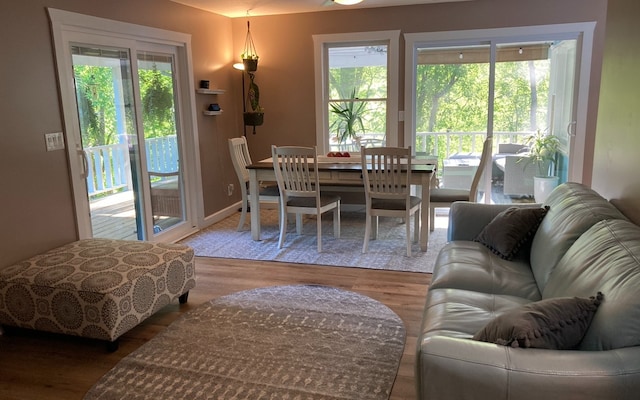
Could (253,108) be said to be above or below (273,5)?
below

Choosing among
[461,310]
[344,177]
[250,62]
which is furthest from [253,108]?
[461,310]

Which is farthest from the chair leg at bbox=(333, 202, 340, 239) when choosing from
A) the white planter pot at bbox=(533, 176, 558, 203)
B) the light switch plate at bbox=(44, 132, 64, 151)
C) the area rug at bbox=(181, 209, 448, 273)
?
the light switch plate at bbox=(44, 132, 64, 151)

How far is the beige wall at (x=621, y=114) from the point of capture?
2.42m

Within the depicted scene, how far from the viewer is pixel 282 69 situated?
6020mm

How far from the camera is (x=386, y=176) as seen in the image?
4289mm

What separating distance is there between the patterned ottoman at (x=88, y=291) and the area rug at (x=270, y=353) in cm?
23

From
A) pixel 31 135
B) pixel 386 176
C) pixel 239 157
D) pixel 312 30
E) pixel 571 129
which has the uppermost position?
pixel 312 30

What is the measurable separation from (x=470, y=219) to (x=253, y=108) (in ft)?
11.9

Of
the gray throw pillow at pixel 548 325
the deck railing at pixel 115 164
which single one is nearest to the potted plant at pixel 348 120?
the deck railing at pixel 115 164

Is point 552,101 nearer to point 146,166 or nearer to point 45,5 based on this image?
point 146,166

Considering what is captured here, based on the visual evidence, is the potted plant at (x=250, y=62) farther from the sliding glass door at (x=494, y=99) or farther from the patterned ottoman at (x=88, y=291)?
the patterned ottoman at (x=88, y=291)

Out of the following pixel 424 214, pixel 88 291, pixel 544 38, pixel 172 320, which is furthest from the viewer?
pixel 544 38

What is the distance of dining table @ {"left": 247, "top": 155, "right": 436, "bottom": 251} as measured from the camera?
4371mm

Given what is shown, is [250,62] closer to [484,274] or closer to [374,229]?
[374,229]
